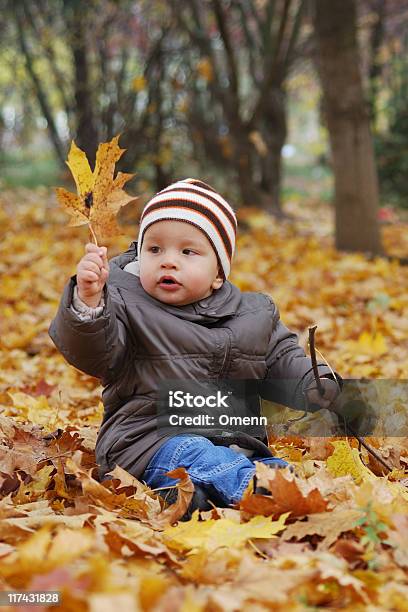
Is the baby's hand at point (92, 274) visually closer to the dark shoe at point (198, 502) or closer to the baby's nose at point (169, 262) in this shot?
the baby's nose at point (169, 262)

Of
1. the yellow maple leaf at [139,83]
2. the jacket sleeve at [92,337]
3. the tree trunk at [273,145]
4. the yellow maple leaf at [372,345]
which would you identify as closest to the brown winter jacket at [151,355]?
the jacket sleeve at [92,337]

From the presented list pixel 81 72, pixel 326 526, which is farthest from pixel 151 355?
pixel 81 72

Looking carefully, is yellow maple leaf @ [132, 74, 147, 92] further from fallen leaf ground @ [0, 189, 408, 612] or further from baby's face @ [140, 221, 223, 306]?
baby's face @ [140, 221, 223, 306]

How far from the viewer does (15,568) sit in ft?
4.75

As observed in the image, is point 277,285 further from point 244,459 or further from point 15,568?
point 15,568

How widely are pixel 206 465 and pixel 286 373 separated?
517 mm

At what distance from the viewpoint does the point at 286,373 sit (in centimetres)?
252

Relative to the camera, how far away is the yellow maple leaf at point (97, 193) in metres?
2.24

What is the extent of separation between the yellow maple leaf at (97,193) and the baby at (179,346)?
133 mm

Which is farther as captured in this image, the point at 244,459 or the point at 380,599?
the point at 244,459

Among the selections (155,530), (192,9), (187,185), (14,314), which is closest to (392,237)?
(192,9)

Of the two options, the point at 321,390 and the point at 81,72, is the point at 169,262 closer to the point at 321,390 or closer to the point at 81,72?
the point at 321,390

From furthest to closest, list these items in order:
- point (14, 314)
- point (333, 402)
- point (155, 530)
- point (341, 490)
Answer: point (14, 314)
point (333, 402)
point (341, 490)
point (155, 530)

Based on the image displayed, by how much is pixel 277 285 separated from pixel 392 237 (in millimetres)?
4134
